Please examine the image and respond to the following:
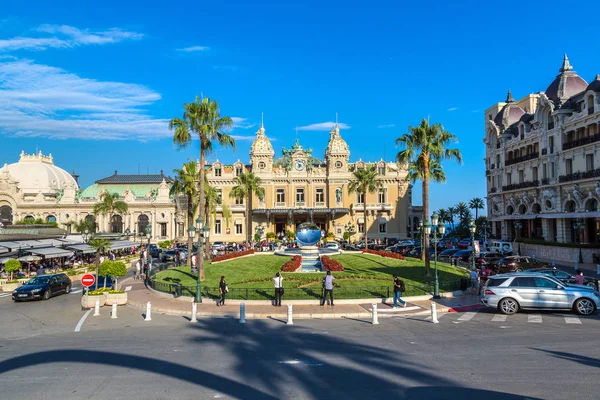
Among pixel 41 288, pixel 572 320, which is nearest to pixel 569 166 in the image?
pixel 572 320

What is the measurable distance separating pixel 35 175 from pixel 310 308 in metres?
96.6

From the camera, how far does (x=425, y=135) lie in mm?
32844

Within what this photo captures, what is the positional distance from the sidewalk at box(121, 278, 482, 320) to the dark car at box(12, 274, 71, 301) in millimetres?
5420

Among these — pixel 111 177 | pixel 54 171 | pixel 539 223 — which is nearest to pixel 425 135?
pixel 539 223

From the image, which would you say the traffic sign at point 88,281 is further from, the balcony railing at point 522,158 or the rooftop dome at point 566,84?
the balcony railing at point 522,158

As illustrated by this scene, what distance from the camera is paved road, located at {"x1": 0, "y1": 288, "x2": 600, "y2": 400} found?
9516mm

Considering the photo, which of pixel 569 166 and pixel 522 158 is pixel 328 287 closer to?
pixel 569 166

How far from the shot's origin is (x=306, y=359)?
12.0 meters

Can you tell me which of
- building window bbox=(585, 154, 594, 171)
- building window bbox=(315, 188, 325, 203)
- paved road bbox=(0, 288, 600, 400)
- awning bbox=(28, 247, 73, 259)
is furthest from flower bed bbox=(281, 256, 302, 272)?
building window bbox=(315, 188, 325, 203)

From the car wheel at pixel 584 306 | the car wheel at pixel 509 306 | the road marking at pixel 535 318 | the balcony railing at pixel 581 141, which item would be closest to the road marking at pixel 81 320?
the car wheel at pixel 509 306

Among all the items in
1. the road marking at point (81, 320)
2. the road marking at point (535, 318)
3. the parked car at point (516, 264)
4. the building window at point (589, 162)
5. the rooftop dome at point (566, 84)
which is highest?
the rooftop dome at point (566, 84)

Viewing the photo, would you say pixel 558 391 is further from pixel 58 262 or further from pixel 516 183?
pixel 516 183

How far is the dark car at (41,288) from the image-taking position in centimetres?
2428

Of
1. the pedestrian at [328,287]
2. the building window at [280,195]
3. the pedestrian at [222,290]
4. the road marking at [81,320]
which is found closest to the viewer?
the road marking at [81,320]
